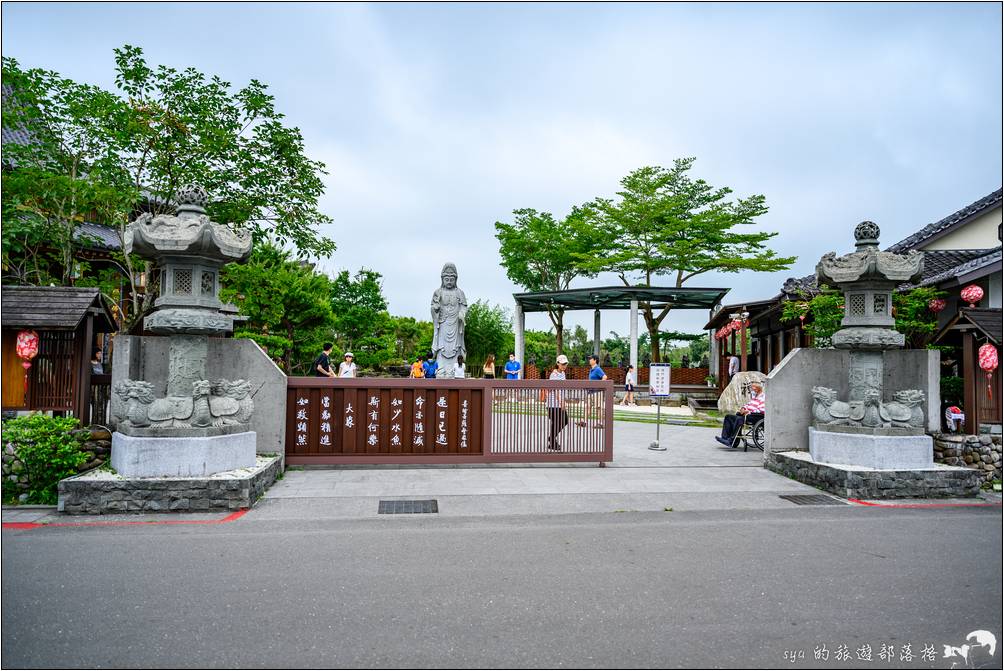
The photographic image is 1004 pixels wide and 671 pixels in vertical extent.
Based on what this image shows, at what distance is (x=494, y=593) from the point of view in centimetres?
442

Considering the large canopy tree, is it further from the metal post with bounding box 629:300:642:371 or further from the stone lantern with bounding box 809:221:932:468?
the metal post with bounding box 629:300:642:371

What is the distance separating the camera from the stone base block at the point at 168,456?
711 cm

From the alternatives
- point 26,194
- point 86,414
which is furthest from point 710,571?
point 26,194

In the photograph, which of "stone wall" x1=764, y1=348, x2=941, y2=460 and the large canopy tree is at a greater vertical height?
the large canopy tree

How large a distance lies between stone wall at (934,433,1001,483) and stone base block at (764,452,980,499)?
50 centimetres

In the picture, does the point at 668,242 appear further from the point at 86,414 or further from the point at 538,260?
the point at 86,414

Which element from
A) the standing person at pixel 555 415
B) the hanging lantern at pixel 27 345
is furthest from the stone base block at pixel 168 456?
the standing person at pixel 555 415

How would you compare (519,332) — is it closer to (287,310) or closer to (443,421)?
(287,310)

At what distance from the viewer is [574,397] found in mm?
9844

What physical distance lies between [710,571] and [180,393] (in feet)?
20.5

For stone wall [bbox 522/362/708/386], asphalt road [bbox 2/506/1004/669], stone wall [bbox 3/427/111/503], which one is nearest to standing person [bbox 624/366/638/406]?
Result: stone wall [bbox 522/362/708/386]

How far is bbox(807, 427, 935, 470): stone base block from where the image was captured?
8164mm

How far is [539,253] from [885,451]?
27.0 m

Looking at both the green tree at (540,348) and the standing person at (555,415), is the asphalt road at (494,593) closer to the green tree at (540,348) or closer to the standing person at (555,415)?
the standing person at (555,415)
